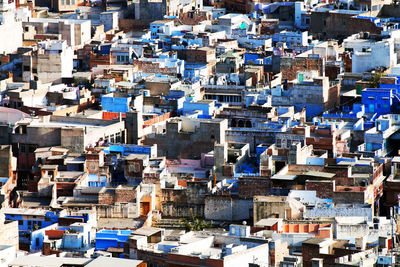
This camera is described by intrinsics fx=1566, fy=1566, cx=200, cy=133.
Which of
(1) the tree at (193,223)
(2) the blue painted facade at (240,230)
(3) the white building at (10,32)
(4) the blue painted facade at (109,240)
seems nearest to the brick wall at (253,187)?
(1) the tree at (193,223)

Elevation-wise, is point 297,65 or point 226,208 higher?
point 297,65

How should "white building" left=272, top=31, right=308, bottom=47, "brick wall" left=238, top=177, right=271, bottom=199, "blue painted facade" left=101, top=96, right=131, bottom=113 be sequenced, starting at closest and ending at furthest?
"brick wall" left=238, top=177, right=271, bottom=199, "blue painted facade" left=101, top=96, right=131, bottom=113, "white building" left=272, top=31, right=308, bottom=47

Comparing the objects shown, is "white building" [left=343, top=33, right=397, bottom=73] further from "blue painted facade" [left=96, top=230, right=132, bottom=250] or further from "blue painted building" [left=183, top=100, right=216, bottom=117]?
"blue painted facade" [left=96, top=230, right=132, bottom=250]

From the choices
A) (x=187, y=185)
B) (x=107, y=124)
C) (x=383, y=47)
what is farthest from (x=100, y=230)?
(x=383, y=47)

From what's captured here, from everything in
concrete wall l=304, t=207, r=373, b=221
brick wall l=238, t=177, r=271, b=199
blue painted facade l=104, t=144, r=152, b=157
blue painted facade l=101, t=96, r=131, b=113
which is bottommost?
concrete wall l=304, t=207, r=373, b=221

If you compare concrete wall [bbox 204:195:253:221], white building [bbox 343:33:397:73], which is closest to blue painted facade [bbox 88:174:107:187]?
concrete wall [bbox 204:195:253:221]

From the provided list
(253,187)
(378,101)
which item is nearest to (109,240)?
(253,187)

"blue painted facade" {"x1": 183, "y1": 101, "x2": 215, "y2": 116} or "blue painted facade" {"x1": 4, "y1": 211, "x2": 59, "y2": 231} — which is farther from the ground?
"blue painted facade" {"x1": 183, "y1": 101, "x2": 215, "y2": 116}

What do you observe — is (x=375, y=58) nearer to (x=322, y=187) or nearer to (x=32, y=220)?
(x=322, y=187)

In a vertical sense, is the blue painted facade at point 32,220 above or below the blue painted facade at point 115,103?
below

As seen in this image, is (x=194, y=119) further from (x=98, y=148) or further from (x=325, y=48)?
(x=325, y=48)

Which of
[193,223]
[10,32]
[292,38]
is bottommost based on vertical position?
[193,223]

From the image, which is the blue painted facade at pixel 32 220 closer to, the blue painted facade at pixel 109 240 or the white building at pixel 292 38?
the blue painted facade at pixel 109 240

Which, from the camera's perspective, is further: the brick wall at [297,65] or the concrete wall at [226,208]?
the brick wall at [297,65]
